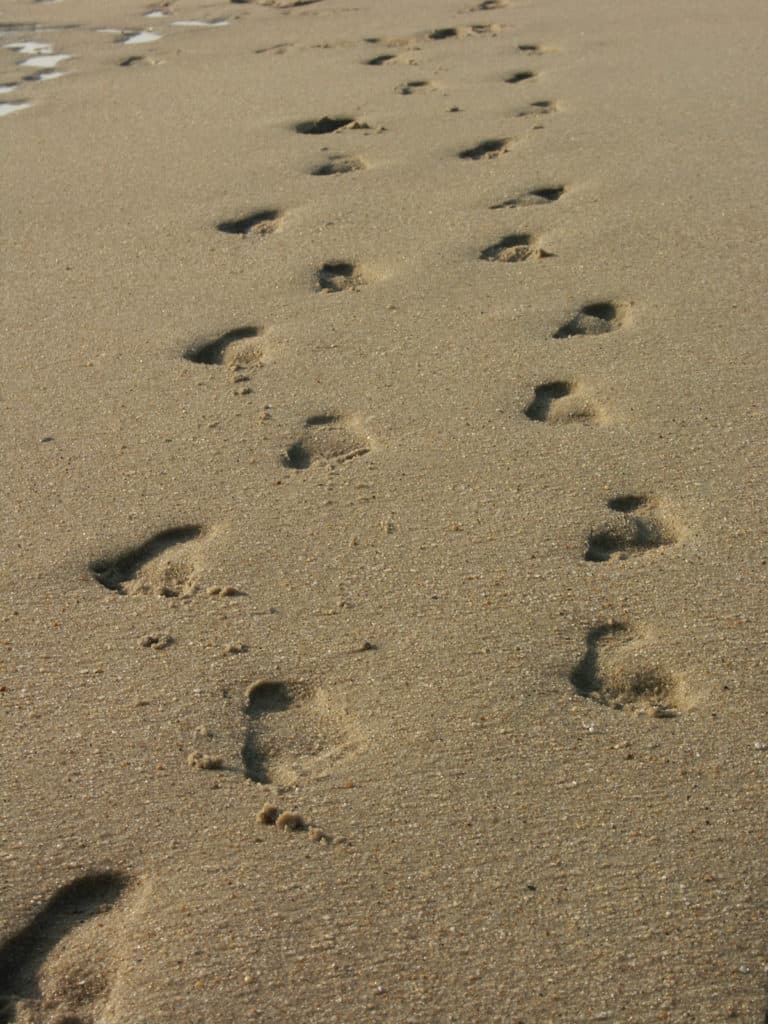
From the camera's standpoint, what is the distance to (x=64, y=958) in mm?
1542

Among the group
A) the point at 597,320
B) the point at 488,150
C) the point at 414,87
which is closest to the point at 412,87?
the point at 414,87

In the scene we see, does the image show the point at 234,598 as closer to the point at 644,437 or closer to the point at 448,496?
the point at 448,496

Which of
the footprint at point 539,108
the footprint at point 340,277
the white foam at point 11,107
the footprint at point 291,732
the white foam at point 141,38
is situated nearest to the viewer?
the footprint at point 291,732

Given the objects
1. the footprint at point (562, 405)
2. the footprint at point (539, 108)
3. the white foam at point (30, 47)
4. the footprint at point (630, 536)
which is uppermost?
the white foam at point (30, 47)

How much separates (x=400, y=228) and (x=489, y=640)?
6.25 ft

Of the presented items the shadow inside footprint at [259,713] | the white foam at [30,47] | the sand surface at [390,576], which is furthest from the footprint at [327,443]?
the white foam at [30,47]

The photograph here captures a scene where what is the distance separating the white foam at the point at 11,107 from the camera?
518 cm

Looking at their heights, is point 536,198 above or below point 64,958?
above

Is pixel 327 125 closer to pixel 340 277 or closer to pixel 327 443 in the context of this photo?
pixel 340 277

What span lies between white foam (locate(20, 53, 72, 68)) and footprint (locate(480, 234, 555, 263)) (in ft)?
11.3

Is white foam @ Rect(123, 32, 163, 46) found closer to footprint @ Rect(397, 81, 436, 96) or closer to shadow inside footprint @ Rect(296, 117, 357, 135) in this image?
footprint @ Rect(397, 81, 436, 96)

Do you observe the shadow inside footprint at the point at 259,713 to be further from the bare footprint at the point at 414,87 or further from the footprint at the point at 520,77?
the footprint at the point at 520,77

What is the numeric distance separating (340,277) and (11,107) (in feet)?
8.80

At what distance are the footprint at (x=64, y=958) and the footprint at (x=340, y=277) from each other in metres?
2.02
